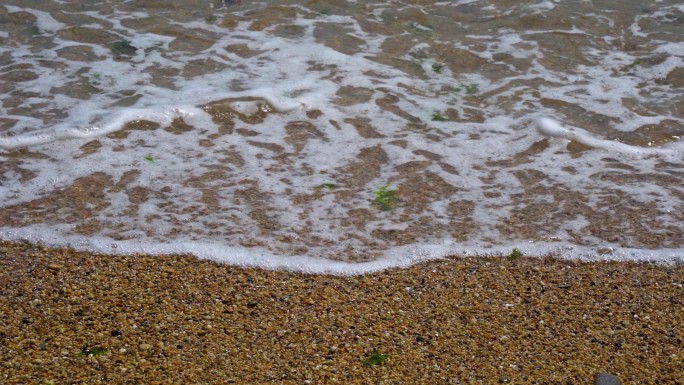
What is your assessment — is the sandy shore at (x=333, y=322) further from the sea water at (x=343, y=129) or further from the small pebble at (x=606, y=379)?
the sea water at (x=343, y=129)

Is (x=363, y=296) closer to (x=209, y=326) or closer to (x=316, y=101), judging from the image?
(x=209, y=326)

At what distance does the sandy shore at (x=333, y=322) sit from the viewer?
119 inches

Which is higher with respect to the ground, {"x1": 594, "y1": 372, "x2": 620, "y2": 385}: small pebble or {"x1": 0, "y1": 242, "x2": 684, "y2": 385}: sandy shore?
{"x1": 594, "y1": 372, "x2": 620, "y2": 385}: small pebble

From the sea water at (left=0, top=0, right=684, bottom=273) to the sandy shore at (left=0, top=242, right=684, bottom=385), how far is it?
20cm

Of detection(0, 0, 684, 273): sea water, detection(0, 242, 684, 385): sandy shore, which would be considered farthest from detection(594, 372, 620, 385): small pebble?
detection(0, 0, 684, 273): sea water

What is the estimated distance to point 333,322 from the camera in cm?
334

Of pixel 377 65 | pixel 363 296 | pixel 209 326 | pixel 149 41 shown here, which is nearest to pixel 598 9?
pixel 377 65

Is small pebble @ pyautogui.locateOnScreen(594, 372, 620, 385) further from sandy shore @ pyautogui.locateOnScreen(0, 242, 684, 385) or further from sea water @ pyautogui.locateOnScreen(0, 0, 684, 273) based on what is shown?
sea water @ pyautogui.locateOnScreen(0, 0, 684, 273)

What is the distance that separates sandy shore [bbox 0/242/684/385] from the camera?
119 inches

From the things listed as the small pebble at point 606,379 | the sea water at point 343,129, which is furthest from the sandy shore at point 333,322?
the sea water at point 343,129

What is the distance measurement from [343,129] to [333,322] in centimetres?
219

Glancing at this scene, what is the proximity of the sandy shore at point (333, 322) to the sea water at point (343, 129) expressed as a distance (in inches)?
7.8

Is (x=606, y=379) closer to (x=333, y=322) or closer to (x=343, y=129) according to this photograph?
(x=333, y=322)

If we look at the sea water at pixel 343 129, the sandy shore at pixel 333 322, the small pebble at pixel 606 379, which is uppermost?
the small pebble at pixel 606 379
